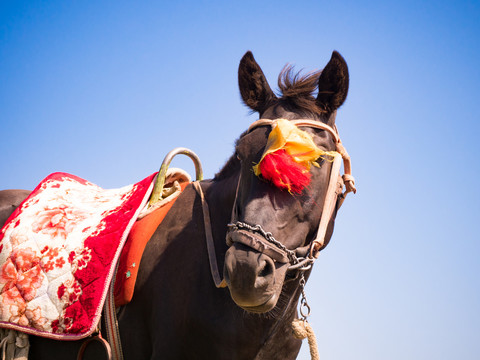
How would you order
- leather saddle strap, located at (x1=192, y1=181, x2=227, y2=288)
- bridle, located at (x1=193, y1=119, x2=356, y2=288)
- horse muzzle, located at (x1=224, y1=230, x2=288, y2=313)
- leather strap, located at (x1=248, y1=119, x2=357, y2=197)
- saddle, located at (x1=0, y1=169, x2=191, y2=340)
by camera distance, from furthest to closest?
saddle, located at (x1=0, y1=169, x2=191, y2=340)
leather strap, located at (x1=248, y1=119, x2=357, y2=197)
leather saddle strap, located at (x1=192, y1=181, x2=227, y2=288)
bridle, located at (x1=193, y1=119, x2=356, y2=288)
horse muzzle, located at (x1=224, y1=230, x2=288, y2=313)

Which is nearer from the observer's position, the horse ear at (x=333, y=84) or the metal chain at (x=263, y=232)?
the metal chain at (x=263, y=232)

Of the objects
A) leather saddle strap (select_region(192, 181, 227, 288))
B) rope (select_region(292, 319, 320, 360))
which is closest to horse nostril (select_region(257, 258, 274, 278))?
leather saddle strap (select_region(192, 181, 227, 288))

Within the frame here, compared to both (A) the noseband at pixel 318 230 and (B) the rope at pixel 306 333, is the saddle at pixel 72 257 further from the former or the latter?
(B) the rope at pixel 306 333

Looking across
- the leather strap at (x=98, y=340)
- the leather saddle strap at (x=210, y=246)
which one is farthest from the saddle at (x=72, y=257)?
the leather saddle strap at (x=210, y=246)

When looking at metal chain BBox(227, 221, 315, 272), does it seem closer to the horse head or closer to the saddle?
the horse head

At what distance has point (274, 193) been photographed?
2469mm

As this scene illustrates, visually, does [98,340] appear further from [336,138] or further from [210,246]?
[336,138]

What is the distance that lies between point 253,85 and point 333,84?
58 cm

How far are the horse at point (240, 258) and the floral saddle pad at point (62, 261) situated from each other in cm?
20

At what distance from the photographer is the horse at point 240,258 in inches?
91.4

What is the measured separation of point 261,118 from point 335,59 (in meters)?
0.65

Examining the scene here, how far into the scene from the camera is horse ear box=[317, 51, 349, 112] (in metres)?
2.95

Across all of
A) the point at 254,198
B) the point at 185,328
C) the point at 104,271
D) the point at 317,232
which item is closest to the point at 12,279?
the point at 104,271

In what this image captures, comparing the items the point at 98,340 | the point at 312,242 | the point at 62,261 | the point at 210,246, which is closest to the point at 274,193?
the point at 312,242
